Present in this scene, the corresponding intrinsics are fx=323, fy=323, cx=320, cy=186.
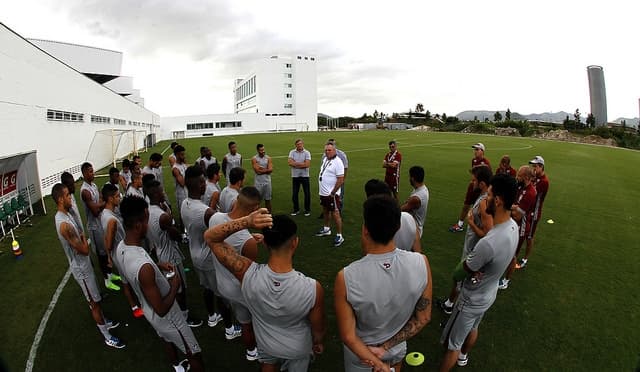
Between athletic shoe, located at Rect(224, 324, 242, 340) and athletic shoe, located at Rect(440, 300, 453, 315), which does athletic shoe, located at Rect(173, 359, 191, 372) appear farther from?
athletic shoe, located at Rect(440, 300, 453, 315)

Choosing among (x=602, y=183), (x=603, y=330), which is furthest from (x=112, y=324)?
(x=602, y=183)

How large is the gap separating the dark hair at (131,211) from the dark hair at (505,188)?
11.4ft

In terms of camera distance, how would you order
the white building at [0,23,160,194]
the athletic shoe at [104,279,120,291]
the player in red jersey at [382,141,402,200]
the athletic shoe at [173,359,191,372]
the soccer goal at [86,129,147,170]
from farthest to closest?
the soccer goal at [86,129,147,170], the white building at [0,23,160,194], the player in red jersey at [382,141,402,200], the athletic shoe at [104,279,120,291], the athletic shoe at [173,359,191,372]

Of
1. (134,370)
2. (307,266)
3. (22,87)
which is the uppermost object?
(22,87)

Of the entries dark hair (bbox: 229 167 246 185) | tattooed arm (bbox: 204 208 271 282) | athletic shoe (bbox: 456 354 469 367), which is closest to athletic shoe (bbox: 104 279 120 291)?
dark hair (bbox: 229 167 246 185)

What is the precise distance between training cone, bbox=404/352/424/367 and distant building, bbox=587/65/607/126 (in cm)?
7024

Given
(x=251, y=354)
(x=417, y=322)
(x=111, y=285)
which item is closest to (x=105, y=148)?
(x=111, y=285)

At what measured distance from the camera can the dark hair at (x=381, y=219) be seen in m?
2.17

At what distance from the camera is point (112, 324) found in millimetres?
4586

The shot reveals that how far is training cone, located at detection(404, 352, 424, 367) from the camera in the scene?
380 centimetres

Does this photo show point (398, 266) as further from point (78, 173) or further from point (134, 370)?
point (78, 173)

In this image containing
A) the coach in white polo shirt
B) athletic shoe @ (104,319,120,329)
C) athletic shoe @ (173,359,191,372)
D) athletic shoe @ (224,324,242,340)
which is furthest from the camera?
the coach in white polo shirt

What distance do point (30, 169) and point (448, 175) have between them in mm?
16819

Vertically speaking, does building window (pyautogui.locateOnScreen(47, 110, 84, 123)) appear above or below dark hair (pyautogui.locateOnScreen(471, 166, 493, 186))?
above
